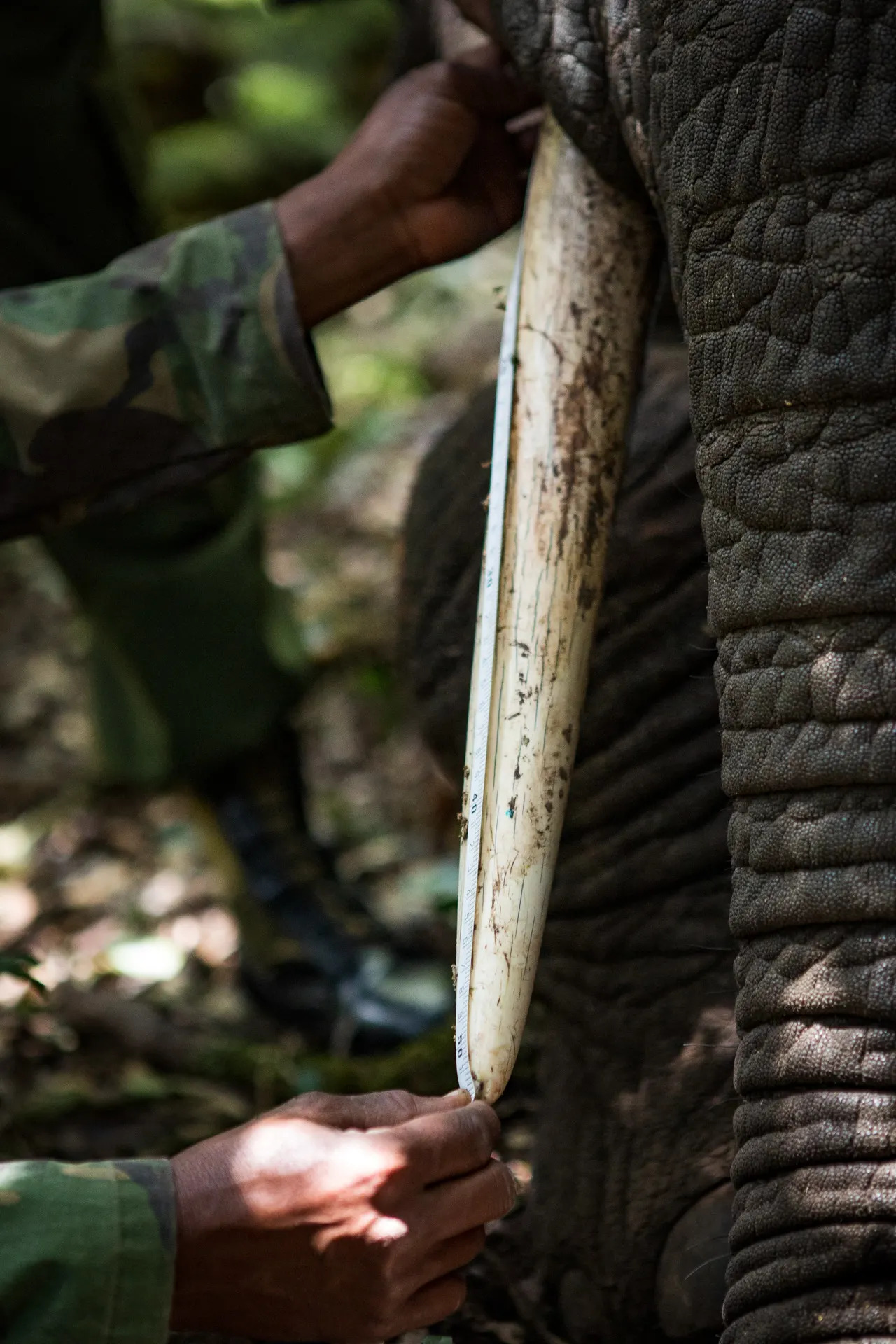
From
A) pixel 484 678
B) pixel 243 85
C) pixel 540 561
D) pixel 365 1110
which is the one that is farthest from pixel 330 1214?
pixel 243 85

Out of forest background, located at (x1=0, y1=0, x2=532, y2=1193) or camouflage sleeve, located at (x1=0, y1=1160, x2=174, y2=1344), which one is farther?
forest background, located at (x1=0, y1=0, x2=532, y2=1193)

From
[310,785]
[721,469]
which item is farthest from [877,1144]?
[310,785]

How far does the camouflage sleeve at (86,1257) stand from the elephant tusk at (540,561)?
0.28m

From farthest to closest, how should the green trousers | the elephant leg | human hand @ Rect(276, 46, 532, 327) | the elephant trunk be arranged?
the green trousers
human hand @ Rect(276, 46, 532, 327)
the elephant leg
the elephant trunk

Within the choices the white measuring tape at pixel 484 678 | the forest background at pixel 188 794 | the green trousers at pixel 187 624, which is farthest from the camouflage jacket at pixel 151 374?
the green trousers at pixel 187 624

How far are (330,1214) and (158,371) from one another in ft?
3.47

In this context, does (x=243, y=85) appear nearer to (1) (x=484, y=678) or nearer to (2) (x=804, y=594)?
(1) (x=484, y=678)

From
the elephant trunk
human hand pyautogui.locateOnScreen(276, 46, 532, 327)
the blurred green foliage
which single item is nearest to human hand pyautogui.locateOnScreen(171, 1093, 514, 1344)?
the elephant trunk

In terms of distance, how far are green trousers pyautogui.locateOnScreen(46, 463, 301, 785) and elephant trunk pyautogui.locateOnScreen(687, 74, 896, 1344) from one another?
1789 millimetres

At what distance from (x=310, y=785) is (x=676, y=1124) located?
2.34 meters

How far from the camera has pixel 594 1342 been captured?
1.72 m

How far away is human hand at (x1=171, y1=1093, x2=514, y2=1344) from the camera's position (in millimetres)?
1371

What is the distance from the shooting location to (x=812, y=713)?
126 cm

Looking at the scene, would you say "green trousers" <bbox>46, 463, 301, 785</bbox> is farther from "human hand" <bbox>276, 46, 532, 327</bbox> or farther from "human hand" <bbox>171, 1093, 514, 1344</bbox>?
"human hand" <bbox>171, 1093, 514, 1344</bbox>
